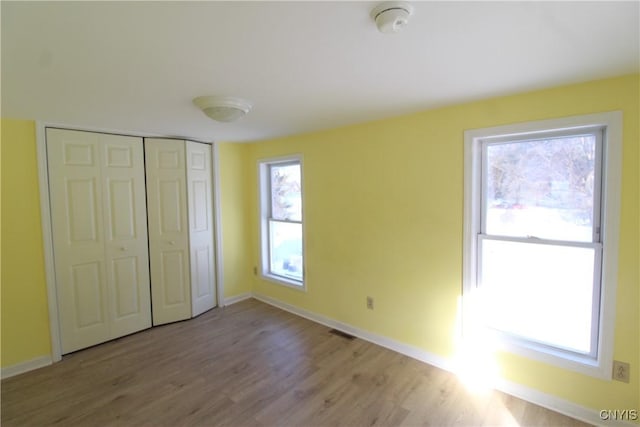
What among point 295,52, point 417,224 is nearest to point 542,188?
point 417,224

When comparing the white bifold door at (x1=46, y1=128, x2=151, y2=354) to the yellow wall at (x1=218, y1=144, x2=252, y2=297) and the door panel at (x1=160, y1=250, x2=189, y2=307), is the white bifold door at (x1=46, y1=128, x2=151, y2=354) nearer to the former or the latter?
the door panel at (x1=160, y1=250, x2=189, y2=307)

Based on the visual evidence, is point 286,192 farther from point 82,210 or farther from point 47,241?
point 47,241

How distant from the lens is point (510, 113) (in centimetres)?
221

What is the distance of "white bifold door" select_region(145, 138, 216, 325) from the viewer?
3.47m

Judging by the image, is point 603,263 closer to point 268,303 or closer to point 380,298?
point 380,298

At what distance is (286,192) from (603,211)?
10.2 feet

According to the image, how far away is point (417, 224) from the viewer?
2744 millimetres

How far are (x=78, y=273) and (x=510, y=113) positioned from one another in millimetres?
4022

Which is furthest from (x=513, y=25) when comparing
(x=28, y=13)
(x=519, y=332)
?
(x=519, y=332)

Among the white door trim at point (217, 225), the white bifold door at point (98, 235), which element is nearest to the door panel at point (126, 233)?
the white bifold door at point (98, 235)

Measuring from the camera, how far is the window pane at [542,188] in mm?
2053

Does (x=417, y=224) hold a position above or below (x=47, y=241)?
above

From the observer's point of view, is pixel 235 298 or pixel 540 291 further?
pixel 235 298

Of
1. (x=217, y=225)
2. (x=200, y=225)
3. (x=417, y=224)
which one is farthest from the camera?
(x=217, y=225)
